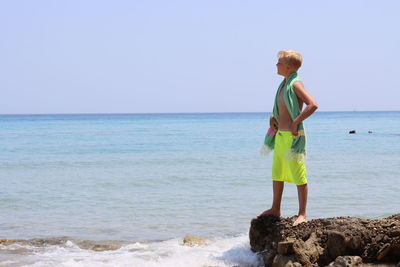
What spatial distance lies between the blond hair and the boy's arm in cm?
19

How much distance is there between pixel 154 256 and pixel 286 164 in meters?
1.65

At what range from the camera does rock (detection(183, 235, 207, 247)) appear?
680cm

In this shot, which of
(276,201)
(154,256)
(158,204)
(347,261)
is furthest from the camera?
(158,204)

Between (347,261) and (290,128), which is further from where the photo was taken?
(290,128)

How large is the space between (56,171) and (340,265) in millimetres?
11109

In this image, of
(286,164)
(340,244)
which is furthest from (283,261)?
(286,164)

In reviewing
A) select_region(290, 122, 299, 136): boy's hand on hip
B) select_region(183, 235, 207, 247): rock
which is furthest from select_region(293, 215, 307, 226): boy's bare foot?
select_region(183, 235, 207, 247): rock

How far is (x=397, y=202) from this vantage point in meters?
9.25

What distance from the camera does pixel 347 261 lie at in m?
4.56

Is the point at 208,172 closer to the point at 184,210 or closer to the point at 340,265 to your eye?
the point at 184,210

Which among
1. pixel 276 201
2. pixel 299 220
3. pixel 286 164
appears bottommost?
pixel 299 220

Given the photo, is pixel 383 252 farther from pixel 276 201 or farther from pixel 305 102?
pixel 305 102

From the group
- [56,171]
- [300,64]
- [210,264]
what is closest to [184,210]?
[210,264]

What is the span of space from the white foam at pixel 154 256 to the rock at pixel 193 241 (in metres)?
0.08
